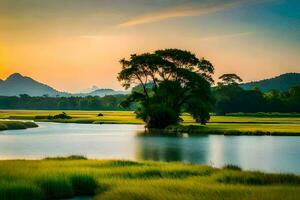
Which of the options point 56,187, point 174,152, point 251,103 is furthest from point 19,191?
point 251,103

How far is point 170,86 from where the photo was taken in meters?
95.5

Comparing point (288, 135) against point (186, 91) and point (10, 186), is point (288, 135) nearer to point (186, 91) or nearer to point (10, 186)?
point (186, 91)

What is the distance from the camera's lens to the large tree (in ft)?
310

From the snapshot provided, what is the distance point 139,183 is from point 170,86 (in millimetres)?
70843

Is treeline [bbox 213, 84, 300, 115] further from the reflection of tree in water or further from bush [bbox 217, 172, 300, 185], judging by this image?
bush [bbox 217, 172, 300, 185]

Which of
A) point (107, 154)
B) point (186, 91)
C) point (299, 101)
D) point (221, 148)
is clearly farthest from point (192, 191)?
point (299, 101)

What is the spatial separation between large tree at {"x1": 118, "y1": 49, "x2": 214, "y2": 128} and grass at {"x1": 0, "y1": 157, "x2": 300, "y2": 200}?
62.4 metres

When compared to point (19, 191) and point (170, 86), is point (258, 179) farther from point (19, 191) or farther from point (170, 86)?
point (170, 86)

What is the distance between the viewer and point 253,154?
46.6m

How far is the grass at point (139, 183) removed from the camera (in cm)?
2192

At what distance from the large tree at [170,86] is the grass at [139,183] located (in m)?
62.4

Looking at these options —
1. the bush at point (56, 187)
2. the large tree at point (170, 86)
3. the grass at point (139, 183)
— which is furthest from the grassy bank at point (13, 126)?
the bush at point (56, 187)

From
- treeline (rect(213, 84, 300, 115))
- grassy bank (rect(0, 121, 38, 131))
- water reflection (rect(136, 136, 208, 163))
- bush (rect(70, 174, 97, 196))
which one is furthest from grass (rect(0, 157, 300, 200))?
treeline (rect(213, 84, 300, 115))

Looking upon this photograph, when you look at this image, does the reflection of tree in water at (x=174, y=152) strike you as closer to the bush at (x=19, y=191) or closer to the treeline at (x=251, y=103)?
the bush at (x=19, y=191)
